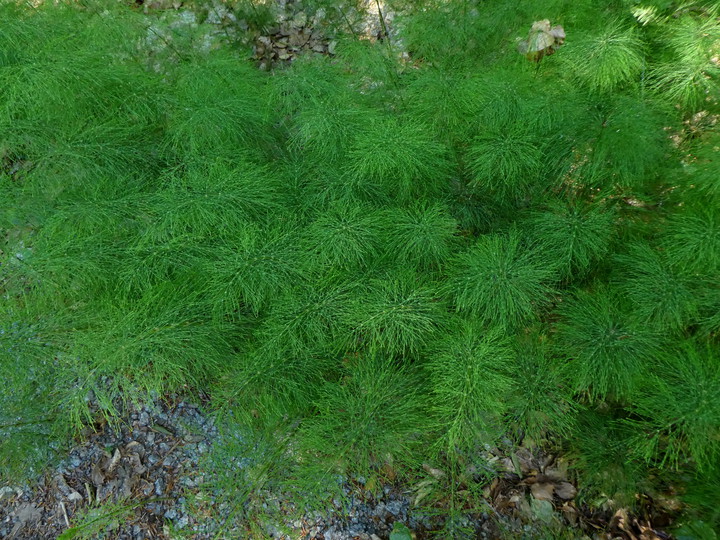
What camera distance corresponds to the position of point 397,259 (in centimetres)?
211

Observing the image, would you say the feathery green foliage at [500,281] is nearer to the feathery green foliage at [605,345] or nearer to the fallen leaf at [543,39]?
the feathery green foliage at [605,345]

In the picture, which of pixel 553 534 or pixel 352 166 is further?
pixel 352 166

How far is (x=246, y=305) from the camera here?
2076 mm

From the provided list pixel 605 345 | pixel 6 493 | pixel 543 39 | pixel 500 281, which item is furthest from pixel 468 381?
pixel 6 493

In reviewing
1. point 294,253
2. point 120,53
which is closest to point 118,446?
point 294,253

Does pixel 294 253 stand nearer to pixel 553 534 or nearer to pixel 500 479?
pixel 500 479

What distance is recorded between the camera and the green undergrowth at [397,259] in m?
1.83

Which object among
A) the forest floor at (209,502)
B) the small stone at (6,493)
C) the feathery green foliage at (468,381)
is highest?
the feathery green foliage at (468,381)

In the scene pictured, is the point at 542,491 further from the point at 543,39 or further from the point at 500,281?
the point at 543,39

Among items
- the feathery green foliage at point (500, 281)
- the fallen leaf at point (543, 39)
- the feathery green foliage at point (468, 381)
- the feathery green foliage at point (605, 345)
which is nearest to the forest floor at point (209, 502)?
the feathery green foliage at point (468, 381)

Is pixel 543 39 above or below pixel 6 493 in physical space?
above

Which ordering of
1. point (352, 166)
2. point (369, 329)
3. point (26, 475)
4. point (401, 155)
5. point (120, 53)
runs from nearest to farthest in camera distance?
point (369, 329)
point (401, 155)
point (352, 166)
point (26, 475)
point (120, 53)

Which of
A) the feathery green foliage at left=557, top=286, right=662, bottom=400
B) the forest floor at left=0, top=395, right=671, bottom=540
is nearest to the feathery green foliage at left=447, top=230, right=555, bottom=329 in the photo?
the feathery green foliage at left=557, top=286, right=662, bottom=400

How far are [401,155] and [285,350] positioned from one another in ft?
3.34
